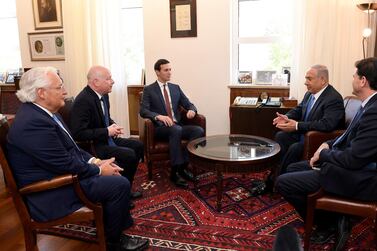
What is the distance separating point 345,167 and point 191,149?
1345 millimetres

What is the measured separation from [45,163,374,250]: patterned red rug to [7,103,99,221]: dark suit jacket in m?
0.63

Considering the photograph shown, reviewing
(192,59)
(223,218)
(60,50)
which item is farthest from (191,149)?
(60,50)

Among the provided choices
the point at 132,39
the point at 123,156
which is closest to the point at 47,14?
the point at 132,39

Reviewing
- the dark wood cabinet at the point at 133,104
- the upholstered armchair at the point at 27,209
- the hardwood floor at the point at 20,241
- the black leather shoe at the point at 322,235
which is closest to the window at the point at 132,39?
the dark wood cabinet at the point at 133,104

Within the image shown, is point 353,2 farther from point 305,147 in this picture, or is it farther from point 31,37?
point 31,37

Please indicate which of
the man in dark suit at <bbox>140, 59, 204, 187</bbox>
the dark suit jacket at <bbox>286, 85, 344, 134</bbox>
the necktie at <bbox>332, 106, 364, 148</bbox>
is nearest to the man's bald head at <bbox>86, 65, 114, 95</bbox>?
the man in dark suit at <bbox>140, 59, 204, 187</bbox>

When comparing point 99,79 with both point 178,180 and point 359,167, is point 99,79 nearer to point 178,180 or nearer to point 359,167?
point 178,180

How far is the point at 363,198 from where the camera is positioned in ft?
5.90

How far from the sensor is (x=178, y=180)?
3.22 meters

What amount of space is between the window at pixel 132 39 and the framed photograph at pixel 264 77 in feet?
5.48

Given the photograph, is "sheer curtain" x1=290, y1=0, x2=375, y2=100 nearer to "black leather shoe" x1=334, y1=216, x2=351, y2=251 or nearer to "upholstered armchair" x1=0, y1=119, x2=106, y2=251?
"black leather shoe" x1=334, y1=216, x2=351, y2=251

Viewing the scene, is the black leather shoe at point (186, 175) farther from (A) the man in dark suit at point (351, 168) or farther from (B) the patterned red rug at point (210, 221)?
(A) the man in dark suit at point (351, 168)

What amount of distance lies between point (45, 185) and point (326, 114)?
7.18 ft

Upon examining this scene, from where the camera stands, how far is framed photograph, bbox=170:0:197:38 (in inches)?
164
